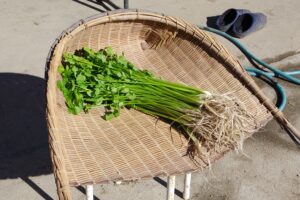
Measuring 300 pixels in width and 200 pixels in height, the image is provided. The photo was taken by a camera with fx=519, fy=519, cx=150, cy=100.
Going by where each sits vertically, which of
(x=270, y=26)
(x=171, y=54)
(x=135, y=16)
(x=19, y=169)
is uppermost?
(x=135, y=16)

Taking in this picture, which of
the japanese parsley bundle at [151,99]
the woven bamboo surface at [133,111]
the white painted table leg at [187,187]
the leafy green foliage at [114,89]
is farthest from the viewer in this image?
the white painted table leg at [187,187]

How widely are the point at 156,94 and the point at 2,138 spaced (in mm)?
1085

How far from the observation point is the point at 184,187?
266 centimetres

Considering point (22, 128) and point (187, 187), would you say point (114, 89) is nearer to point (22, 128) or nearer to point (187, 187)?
point (187, 187)

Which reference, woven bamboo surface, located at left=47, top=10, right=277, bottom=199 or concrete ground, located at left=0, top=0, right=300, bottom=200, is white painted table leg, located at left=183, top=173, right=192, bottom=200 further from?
woven bamboo surface, located at left=47, top=10, right=277, bottom=199

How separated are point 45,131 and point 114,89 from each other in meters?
0.83

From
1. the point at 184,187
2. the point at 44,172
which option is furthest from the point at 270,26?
the point at 44,172

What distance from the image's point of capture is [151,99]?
2.39m

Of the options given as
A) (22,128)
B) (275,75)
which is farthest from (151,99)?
(275,75)

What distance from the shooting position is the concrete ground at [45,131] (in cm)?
275

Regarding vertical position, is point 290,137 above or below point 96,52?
below

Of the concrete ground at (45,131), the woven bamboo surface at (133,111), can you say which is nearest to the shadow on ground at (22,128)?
the concrete ground at (45,131)

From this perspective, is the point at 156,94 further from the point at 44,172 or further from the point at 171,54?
the point at 44,172

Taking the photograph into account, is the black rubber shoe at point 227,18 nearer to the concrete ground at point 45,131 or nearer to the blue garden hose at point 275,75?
the concrete ground at point 45,131
